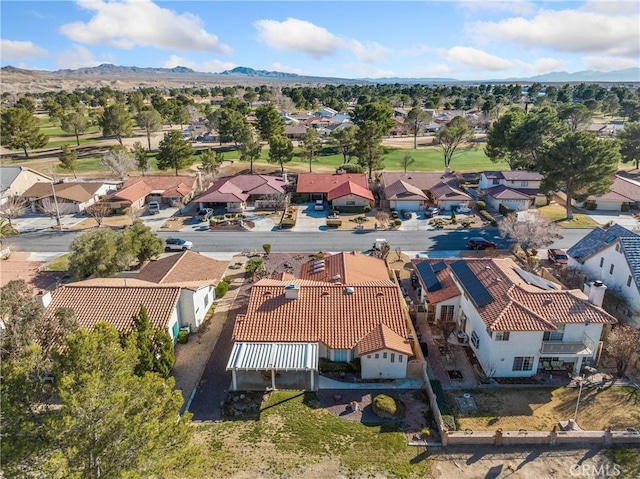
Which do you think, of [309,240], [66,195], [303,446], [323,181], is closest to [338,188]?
[323,181]

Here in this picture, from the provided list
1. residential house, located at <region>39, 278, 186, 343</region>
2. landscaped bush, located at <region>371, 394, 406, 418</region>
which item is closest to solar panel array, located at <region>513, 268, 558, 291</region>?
landscaped bush, located at <region>371, 394, 406, 418</region>

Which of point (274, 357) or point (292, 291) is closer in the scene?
point (274, 357)

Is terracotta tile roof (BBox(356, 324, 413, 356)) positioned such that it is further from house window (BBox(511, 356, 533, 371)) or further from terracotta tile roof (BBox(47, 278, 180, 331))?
terracotta tile roof (BBox(47, 278, 180, 331))

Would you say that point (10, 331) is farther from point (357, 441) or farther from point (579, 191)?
point (579, 191)

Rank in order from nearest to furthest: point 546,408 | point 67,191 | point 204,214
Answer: point 546,408, point 204,214, point 67,191

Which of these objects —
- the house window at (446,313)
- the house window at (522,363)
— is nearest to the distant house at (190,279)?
the house window at (446,313)

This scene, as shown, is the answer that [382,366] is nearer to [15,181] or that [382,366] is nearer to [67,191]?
[67,191]
